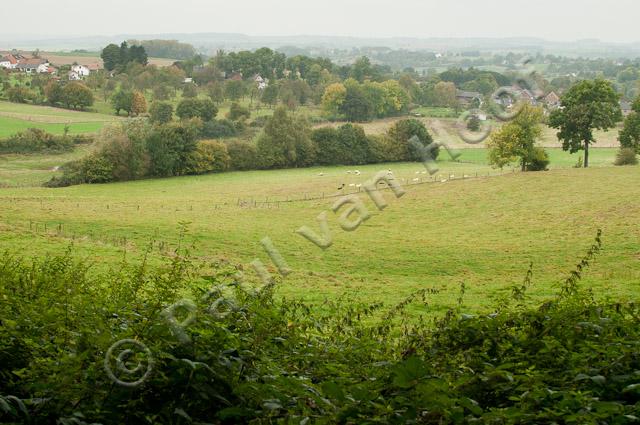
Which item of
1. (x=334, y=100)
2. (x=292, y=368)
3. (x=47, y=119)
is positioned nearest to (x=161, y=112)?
(x=47, y=119)

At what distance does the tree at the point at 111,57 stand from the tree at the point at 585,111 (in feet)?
345

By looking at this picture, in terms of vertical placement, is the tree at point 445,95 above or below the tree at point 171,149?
above

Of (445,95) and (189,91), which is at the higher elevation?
(445,95)

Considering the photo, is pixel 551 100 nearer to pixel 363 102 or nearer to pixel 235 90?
pixel 363 102

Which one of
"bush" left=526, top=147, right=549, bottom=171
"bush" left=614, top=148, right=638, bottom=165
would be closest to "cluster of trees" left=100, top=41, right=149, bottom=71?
"bush" left=526, top=147, right=549, bottom=171

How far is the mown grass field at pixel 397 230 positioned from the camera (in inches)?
955

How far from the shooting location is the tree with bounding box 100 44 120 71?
138 m

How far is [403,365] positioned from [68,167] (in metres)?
63.2

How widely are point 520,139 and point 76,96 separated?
233 ft

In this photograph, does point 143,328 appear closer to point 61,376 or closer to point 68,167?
point 61,376

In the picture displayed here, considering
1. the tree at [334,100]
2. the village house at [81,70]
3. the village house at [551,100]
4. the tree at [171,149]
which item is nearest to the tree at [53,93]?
the village house at [81,70]

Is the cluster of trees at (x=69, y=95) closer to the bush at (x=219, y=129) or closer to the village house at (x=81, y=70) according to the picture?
the bush at (x=219, y=129)

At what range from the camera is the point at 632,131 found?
5894cm

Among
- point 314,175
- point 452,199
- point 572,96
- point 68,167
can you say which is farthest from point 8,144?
point 572,96
